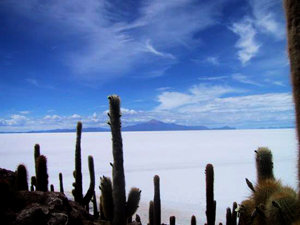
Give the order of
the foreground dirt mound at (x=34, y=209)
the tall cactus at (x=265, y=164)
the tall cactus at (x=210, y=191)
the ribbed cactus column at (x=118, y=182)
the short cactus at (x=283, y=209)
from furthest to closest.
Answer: the ribbed cactus column at (x=118, y=182), the tall cactus at (x=210, y=191), the foreground dirt mound at (x=34, y=209), the tall cactus at (x=265, y=164), the short cactus at (x=283, y=209)

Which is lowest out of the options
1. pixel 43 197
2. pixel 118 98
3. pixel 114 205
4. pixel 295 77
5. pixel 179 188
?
pixel 179 188

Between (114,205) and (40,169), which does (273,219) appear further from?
(40,169)

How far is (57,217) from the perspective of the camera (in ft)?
18.0

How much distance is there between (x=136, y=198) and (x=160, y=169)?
15.1m

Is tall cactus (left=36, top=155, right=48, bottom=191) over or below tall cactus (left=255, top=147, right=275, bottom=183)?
below

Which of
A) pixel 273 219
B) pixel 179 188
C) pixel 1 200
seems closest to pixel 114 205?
pixel 1 200

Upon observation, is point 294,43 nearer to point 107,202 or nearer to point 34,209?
point 34,209

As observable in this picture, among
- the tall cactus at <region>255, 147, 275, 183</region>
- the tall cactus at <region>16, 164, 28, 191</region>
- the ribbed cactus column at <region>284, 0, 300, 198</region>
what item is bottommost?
the tall cactus at <region>16, 164, 28, 191</region>

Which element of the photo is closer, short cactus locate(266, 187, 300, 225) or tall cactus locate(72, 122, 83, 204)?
short cactus locate(266, 187, 300, 225)

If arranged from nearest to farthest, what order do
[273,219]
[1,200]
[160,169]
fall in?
[273,219]
[1,200]
[160,169]

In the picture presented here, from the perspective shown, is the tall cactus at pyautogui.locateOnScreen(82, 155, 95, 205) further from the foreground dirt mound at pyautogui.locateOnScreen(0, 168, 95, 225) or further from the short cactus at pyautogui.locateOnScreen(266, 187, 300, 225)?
the short cactus at pyautogui.locateOnScreen(266, 187, 300, 225)

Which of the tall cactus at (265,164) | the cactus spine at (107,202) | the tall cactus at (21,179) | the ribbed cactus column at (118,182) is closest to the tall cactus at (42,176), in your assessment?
the tall cactus at (21,179)

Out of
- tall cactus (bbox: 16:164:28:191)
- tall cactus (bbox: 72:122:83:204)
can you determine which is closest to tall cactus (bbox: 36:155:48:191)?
tall cactus (bbox: 16:164:28:191)

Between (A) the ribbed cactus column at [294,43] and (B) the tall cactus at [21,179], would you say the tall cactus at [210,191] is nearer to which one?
(A) the ribbed cactus column at [294,43]
